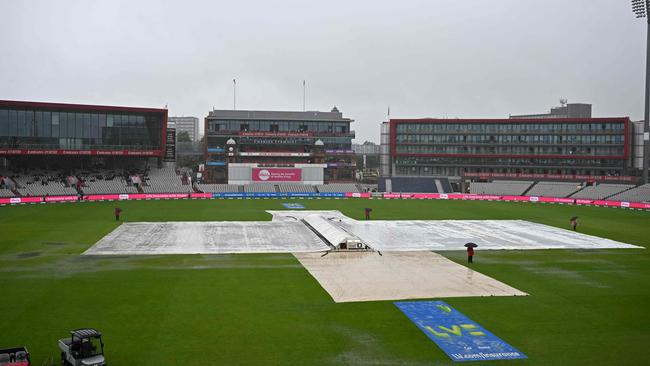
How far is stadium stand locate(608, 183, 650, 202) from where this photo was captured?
8525 cm

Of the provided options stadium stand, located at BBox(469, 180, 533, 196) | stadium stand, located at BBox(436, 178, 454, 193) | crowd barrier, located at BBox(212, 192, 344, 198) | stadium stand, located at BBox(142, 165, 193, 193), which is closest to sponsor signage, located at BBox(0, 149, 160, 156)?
stadium stand, located at BBox(142, 165, 193, 193)

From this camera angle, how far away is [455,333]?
2161 centimetres

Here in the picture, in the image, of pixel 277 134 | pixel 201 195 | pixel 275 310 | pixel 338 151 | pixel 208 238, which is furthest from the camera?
pixel 338 151

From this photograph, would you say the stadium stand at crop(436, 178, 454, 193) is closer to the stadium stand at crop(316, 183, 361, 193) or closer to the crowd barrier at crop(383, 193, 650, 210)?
the crowd barrier at crop(383, 193, 650, 210)

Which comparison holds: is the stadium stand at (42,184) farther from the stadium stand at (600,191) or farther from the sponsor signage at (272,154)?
the stadium stand at (600,191)

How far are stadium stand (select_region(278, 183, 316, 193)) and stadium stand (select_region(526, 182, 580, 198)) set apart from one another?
40076 mm

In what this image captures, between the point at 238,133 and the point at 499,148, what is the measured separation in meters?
52.6

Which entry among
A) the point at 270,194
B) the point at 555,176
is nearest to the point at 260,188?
the point at 270,194

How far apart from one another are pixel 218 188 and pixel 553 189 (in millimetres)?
60736

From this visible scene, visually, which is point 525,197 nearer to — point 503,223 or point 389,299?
point 503,223

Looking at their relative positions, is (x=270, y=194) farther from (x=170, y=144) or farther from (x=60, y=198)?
(x=60, y=198)

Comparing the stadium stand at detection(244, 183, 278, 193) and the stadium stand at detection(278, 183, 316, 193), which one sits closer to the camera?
the stadium stand at detection(244, 183, 278, 193)

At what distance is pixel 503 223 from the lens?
193 feet

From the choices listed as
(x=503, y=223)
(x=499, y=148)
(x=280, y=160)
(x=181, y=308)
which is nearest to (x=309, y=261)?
(x=181, y=308)
